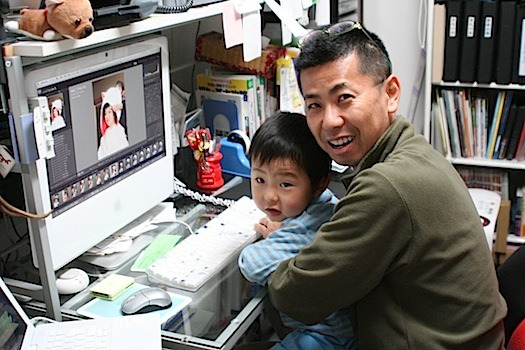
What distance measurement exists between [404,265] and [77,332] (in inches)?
24.2

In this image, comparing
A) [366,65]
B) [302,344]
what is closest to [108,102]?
[366,65]

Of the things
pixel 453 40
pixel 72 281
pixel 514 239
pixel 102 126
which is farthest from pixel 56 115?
pixel 514 239

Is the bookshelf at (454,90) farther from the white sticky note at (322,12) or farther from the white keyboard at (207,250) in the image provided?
the white keyboard at (207,250)

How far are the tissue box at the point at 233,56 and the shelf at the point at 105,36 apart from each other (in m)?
0.42

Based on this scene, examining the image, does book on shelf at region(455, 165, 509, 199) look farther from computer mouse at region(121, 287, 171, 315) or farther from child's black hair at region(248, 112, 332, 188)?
computer mouse at region(121, 287, 171, 315)

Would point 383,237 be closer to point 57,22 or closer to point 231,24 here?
point 57,22

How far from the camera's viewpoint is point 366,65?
126 cm

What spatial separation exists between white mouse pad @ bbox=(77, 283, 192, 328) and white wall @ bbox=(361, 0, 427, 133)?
2080 mm

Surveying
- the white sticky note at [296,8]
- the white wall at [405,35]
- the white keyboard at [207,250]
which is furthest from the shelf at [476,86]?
the white keyboard at [207,250]

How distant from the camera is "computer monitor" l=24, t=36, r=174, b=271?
1.21 m

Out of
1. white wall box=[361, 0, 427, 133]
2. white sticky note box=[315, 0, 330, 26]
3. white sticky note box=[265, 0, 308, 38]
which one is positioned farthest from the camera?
white wall box=[361, 0, 427, 133]

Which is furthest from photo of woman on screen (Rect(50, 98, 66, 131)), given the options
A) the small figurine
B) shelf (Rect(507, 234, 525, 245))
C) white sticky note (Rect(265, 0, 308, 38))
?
shelf (Rect(507, 234, 525, 245))

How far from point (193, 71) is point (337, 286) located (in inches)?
51.3

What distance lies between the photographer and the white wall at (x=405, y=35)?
9.65 feet
